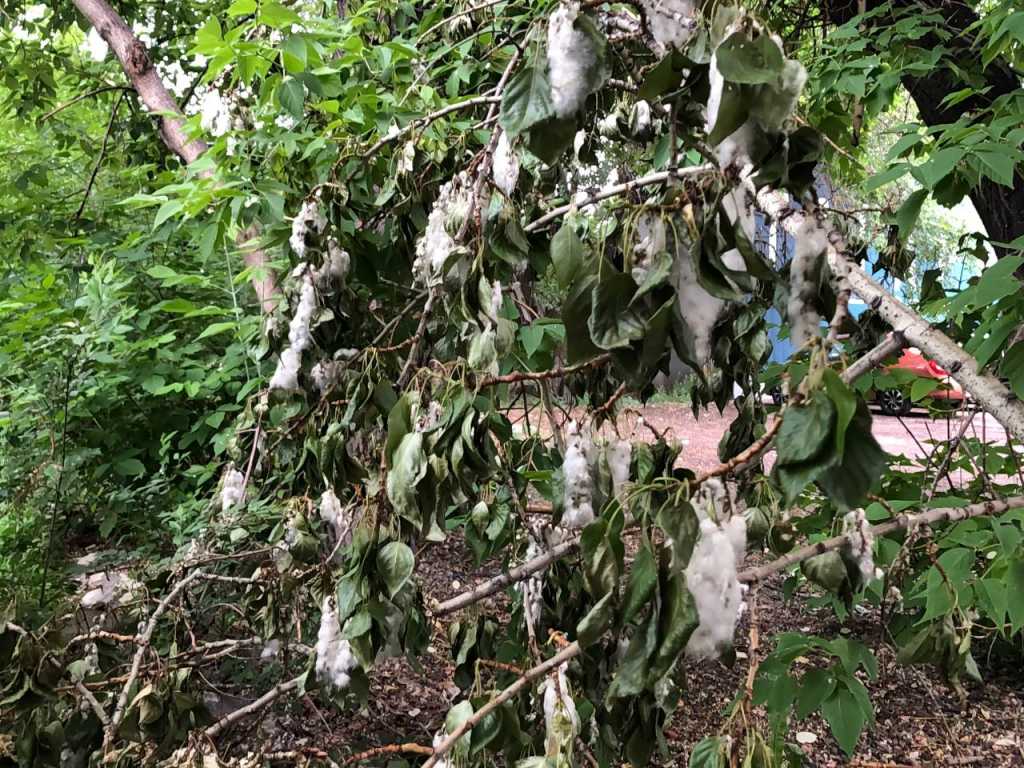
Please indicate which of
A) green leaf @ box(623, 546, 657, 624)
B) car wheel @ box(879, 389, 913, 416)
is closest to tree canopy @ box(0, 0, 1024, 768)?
green leaf @ box(623, 546, 657, 624)

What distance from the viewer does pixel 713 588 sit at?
0.89m

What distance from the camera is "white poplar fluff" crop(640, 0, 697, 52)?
96cm

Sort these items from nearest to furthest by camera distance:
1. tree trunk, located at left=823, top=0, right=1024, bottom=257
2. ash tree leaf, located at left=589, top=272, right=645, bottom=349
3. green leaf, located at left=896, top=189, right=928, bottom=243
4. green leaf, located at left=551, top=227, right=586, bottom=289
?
ash tree leaf, located at left=589, top=272, right=645, bottom=349 < green leaf, located at left=551, top=227, right=586, bottom=289 < green leaf, located at left=896, top=189, right=928, bottom=243 < tree trunk, located at left=823, top=0, right=1024, bottom=257

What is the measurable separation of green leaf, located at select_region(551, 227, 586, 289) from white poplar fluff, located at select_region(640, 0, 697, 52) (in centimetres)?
27

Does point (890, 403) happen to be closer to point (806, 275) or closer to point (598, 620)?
point (806, 275)

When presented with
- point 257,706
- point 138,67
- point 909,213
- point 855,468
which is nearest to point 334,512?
point 257,706

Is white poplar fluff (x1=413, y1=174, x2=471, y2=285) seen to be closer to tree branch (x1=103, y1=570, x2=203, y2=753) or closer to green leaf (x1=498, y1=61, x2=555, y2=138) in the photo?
green leaf (x1=498, y1=61, x2=555, y2=138)

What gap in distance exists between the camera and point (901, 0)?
11.9 feet

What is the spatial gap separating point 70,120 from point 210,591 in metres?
3.61

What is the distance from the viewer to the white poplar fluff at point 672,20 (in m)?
0.96

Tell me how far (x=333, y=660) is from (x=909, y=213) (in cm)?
156

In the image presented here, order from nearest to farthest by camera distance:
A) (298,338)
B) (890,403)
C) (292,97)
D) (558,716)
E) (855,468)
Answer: (855,468) → (558,716) → (298,338) → (292,97) → (890,403)

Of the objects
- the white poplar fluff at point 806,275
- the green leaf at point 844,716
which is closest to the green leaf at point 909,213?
the white poplar fluff at point 806,275

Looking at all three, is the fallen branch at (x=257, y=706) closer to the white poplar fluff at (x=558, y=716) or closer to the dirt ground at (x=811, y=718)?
the white poplar fluff at (x=558, y=716)
